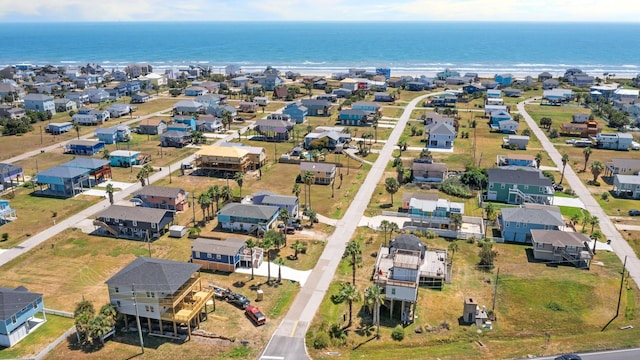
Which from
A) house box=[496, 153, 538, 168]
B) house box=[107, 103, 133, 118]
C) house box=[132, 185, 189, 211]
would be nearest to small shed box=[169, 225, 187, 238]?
house box=[132, 185, 189, 211]

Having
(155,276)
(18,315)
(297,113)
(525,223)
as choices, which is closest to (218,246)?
(155,276)

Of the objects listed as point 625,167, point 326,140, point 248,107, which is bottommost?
point 625,167

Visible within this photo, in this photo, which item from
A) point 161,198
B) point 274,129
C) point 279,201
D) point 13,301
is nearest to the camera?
point 13,301

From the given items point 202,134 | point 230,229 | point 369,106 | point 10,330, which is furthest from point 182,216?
point 369,106

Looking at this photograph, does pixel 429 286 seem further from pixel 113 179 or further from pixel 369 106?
pixel 369 106

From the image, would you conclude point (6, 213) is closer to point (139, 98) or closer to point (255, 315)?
point (255, 315)

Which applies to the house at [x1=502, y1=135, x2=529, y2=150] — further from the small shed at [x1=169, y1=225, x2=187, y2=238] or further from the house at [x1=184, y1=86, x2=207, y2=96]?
the house at [x1=184, y1=86, x2=207, y2=96]
